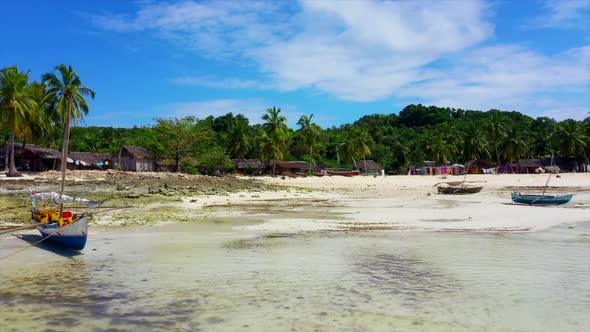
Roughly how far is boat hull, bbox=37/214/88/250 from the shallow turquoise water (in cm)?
33

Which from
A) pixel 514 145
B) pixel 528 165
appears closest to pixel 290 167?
pixel 514 145

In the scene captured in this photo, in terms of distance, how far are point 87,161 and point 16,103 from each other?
64.0 feet

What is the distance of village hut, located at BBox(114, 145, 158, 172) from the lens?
55406 mm

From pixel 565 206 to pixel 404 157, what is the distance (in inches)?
2298

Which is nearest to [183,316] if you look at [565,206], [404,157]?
[565,206]

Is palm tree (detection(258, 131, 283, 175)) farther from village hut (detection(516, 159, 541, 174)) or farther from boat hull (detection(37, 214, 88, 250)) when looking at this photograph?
boat hull (detection(37, 214, 88, 250))

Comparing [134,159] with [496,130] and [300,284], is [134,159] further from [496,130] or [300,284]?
[496,130]

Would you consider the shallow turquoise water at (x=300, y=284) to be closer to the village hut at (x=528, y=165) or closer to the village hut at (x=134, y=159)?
the village hut at (x=134, y=159)

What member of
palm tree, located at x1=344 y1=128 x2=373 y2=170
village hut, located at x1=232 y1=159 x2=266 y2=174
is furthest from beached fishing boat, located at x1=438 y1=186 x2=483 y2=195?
village hut, located at x1=232 y1=159 x2=266 y2=174

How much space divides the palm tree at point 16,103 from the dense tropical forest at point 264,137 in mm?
78

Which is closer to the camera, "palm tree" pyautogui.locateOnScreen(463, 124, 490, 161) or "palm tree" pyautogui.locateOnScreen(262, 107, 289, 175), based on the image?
"palm tree" pyautogui.locateOnScreen(262, 107, 289, 175)

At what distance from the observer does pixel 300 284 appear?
27.8ft

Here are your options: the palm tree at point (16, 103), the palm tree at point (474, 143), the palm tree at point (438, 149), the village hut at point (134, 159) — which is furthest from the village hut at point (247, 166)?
the palm tree at point (474, 143)

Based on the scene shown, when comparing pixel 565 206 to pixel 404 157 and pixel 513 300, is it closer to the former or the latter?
pixel 513 300
